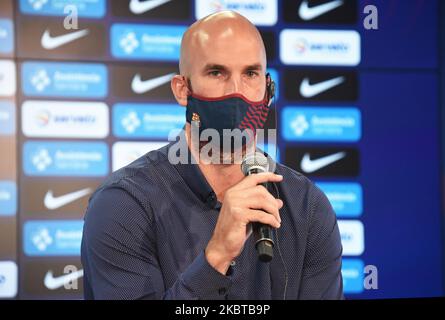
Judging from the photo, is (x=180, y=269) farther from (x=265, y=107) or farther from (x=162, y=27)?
(x=162, y=27)

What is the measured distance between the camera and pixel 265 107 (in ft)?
5.92

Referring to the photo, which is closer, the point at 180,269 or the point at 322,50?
the point at 180,269

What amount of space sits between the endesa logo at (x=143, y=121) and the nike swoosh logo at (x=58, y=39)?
1.15 feet

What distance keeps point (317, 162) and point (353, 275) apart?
54 centimetres

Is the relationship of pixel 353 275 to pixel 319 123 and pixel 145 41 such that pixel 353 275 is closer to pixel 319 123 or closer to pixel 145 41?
pixel 319 123

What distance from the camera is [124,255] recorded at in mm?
1655

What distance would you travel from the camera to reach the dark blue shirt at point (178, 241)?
1.65m

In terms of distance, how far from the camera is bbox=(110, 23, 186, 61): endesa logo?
10.3 feet

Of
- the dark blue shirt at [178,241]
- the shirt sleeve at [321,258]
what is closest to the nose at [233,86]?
the dark blue shirt at [178,241]

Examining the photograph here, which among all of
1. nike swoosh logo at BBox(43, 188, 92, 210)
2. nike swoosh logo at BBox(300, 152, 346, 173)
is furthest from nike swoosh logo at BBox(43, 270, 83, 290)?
nike swoosh logo at BBox(300, 152, 346, 173)

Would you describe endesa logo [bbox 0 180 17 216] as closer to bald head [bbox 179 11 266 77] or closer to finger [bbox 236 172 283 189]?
bald head [bbox 179 11 266 77]

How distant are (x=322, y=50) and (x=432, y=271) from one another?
3.68ft

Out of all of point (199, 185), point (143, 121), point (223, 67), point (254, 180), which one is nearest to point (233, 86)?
point (223, 67)
